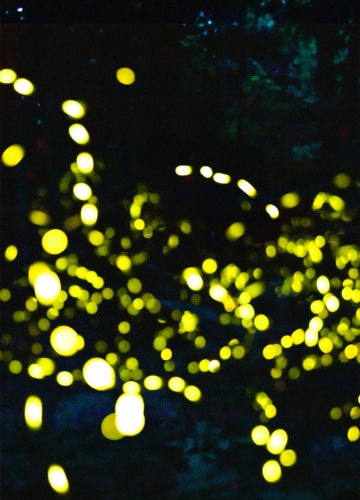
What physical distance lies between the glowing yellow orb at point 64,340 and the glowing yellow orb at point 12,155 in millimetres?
435

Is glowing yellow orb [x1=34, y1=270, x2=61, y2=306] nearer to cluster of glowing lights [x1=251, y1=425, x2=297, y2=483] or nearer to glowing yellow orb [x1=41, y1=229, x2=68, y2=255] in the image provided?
glowing yellow orb [x1=41, y1=229, x2=68, y2=255]

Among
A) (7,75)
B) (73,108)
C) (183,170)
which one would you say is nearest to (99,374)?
(183,170)

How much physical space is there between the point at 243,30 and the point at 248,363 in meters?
0.87

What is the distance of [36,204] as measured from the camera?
4.66 ft

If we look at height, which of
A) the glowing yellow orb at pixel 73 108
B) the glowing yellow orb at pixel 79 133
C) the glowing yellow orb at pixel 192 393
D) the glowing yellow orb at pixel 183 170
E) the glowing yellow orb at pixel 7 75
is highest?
the glowing yellow orb at pixel 7 75

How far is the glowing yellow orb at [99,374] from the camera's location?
145 cm

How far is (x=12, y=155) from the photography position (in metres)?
1.41

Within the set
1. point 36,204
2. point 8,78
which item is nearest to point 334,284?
point 36,204

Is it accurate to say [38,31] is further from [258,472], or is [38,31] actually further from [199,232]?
[258,472]

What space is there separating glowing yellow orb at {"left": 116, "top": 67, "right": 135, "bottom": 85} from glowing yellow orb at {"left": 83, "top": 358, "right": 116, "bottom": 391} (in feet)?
2.36

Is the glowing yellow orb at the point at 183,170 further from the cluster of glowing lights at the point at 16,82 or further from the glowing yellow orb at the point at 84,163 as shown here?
the cluster of glowing lights at the point at 16,82

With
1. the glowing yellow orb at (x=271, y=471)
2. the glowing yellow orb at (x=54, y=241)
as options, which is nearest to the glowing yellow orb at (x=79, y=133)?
the glowing yellow orb at (x=54, y=241)

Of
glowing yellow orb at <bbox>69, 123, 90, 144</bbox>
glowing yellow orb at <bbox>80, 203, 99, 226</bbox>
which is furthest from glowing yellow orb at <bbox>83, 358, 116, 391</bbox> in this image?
glowing yellow orb at <bbox>69, 123, 90, 144</bbox>

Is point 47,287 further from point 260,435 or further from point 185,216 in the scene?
point 260,435
